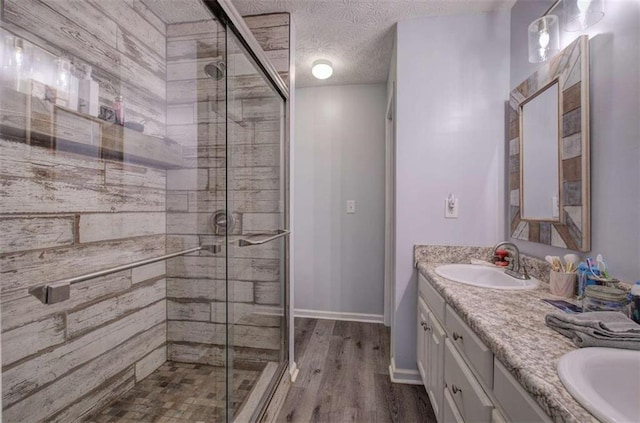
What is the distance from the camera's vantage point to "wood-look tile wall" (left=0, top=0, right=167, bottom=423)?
0.75m

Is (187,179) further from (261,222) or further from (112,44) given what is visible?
(112,44)

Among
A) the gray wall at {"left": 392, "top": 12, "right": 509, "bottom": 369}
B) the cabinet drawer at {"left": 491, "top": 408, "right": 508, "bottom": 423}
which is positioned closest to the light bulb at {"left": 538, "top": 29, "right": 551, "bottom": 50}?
the gray wall at {"left": 392, "top": 12, "right": 509, "bottom": 369}

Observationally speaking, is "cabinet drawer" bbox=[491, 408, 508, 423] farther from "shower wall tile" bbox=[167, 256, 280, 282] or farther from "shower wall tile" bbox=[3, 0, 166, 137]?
"shower wall tile" bbox=[3, 0, 166, 137]

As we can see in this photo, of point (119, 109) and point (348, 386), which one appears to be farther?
point (348, 386)

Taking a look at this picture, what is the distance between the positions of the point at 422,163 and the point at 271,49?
1.23 m

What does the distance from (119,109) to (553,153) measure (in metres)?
1.95

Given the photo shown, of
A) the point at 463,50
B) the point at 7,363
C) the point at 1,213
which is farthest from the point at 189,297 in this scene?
the point at 463,50

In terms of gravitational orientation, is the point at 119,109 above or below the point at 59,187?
above

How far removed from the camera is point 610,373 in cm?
62

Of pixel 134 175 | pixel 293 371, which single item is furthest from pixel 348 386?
pixel 134 175

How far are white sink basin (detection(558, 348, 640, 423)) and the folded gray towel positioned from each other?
20mm

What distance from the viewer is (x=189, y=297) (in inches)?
49.3

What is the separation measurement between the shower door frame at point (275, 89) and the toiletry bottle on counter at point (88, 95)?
54 cm

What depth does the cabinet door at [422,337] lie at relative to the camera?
59.6 inches
